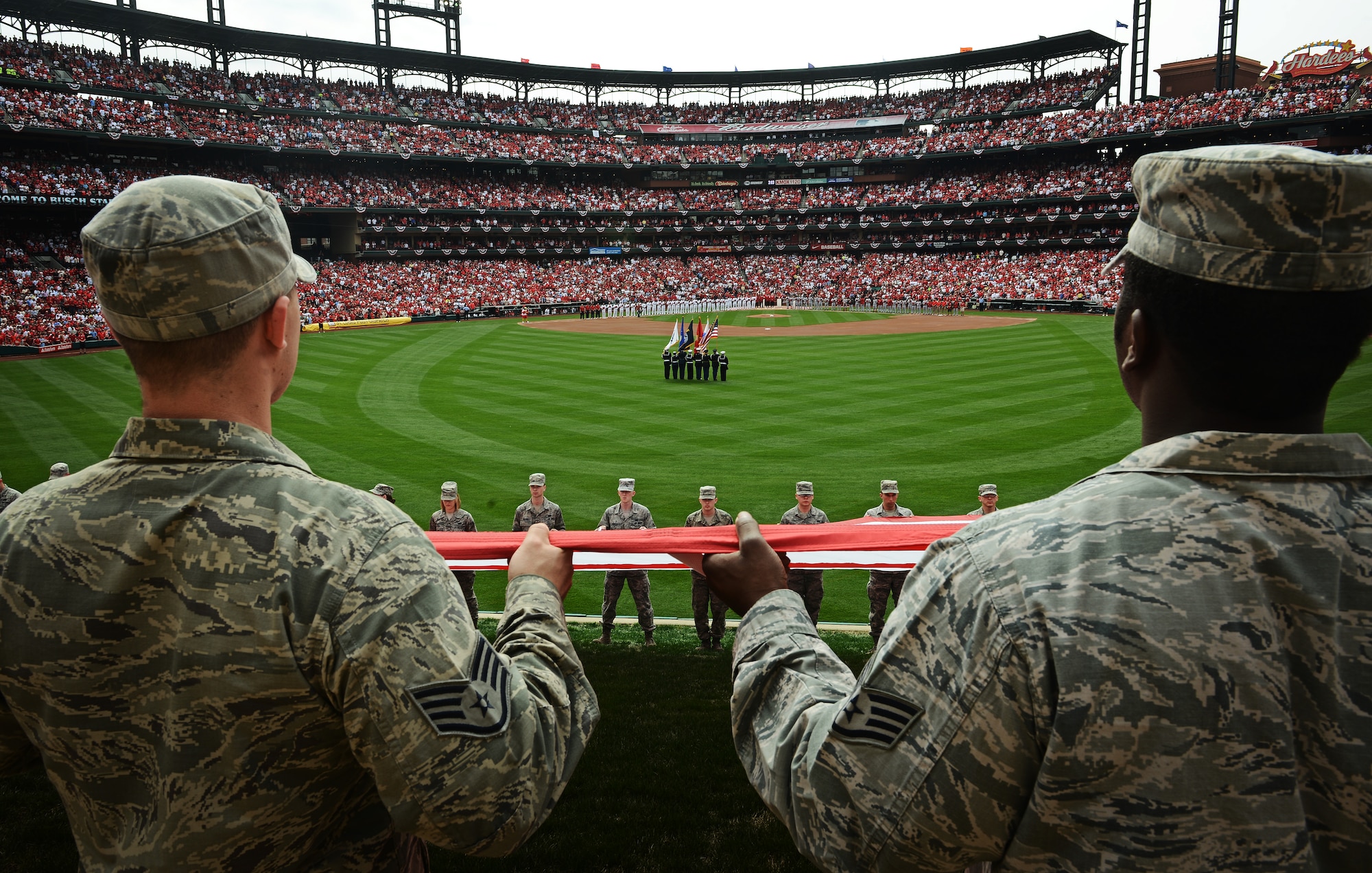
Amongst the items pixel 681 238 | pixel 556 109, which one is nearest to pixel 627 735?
pixel 681 238

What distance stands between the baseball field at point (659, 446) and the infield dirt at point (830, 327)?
21.5 ft

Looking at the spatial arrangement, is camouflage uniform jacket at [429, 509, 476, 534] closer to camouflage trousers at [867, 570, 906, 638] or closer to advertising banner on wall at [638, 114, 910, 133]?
camouflage trousers at [867, 570, 906, 638]

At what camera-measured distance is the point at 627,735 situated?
632 cm

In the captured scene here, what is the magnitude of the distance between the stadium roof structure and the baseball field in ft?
119

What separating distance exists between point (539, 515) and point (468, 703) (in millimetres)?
10357

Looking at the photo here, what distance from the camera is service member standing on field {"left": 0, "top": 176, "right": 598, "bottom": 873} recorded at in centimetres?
177

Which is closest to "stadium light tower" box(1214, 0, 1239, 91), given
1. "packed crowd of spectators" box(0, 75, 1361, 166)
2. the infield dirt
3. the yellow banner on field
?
"packed crowd of spectators" box(0, 75, 1361, 166)

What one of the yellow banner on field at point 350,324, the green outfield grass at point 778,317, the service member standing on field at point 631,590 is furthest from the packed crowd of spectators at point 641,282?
the service member standing on field at point 631,590

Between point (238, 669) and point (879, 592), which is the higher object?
point (238, 669)

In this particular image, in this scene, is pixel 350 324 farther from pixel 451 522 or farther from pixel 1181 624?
pixel 1181 624

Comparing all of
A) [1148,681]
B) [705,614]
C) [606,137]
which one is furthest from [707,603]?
[606,137]

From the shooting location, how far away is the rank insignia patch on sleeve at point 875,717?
64.5 inches

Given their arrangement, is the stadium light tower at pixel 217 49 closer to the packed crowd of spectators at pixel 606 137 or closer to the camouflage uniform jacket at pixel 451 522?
the packed crowd of spectators at pixel 606 137

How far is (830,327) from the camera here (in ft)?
170
